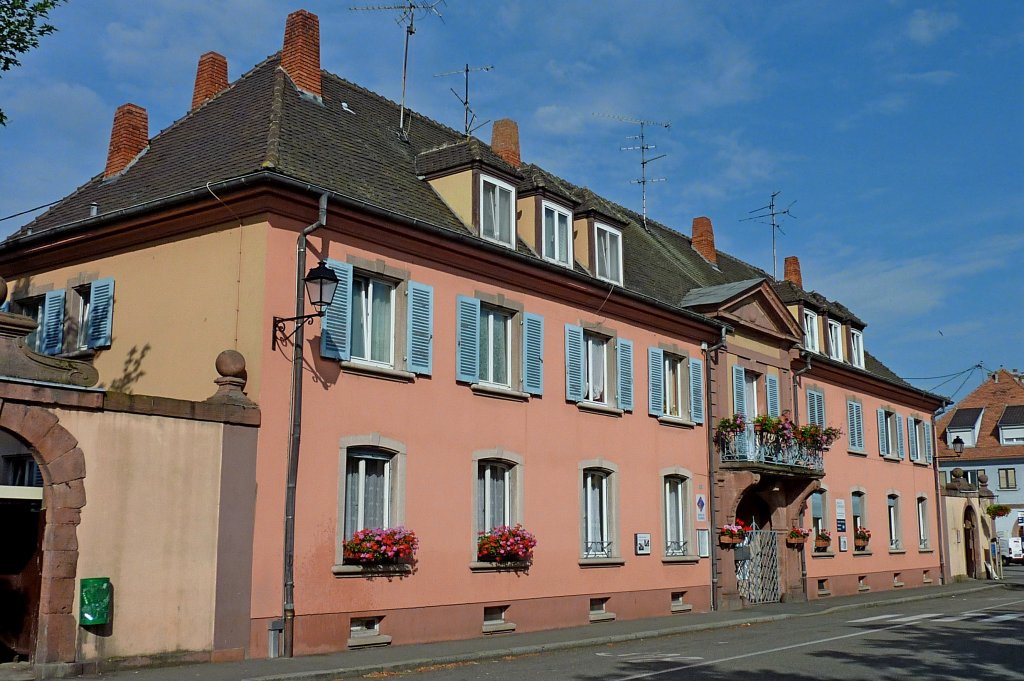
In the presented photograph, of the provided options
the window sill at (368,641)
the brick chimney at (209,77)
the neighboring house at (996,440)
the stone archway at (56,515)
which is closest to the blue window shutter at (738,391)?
the window sill at (368,641)

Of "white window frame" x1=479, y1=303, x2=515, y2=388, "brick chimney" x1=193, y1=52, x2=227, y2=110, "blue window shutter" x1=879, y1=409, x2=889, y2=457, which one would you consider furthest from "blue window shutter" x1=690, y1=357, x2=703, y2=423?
"blue window shutter" x1=879, y1=409, x2=889, y2=457

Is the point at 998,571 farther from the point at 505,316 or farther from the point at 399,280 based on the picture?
the point at 399,280

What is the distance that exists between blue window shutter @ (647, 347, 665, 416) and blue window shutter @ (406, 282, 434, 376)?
22.7 feet

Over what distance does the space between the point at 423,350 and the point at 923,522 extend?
86.7 ft

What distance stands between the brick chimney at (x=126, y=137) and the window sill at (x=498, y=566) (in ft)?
32.1

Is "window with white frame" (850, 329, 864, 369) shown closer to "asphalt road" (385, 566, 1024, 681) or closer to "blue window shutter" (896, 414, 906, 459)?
"blue window shutter" (896, 414, 906, 459)

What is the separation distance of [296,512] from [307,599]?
1.20 m

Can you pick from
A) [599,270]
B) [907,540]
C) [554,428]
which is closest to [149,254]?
[554,428]

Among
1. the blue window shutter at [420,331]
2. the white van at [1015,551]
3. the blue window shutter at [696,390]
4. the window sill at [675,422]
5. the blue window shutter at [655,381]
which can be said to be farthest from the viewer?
the white van at [1015,551]

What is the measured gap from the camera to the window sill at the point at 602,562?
66.7 ft

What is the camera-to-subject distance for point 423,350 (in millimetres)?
17156

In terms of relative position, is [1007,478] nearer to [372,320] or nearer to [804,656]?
[804,656]

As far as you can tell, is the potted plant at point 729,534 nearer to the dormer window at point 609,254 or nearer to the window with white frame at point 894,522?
the dormer window at point 609,254

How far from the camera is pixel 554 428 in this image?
20000 millimetres
